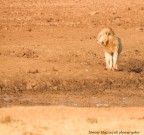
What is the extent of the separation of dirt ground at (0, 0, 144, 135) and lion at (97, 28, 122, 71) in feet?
0.95

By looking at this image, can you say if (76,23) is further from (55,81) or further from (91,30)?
(55,81)

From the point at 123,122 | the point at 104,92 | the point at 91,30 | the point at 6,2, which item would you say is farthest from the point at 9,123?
the point at 6,2

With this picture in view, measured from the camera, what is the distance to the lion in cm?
2272

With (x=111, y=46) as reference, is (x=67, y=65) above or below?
below

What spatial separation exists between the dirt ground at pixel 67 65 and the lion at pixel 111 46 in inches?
11.4

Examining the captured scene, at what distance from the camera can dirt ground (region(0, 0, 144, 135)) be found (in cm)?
1870

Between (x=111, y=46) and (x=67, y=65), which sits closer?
(x=111, y=46)

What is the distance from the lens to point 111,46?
22875mm

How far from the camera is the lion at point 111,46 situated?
22.7m

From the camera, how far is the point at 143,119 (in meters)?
→ 18.0

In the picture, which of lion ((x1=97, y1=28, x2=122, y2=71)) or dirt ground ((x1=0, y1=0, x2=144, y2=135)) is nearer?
dirt ground ((x1=0, y1=0, x2=144, y2=135))

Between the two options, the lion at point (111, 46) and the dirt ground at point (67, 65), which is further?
the lion at point (111, 46)

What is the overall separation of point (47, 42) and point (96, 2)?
7.72m

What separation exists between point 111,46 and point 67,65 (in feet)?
4.13
